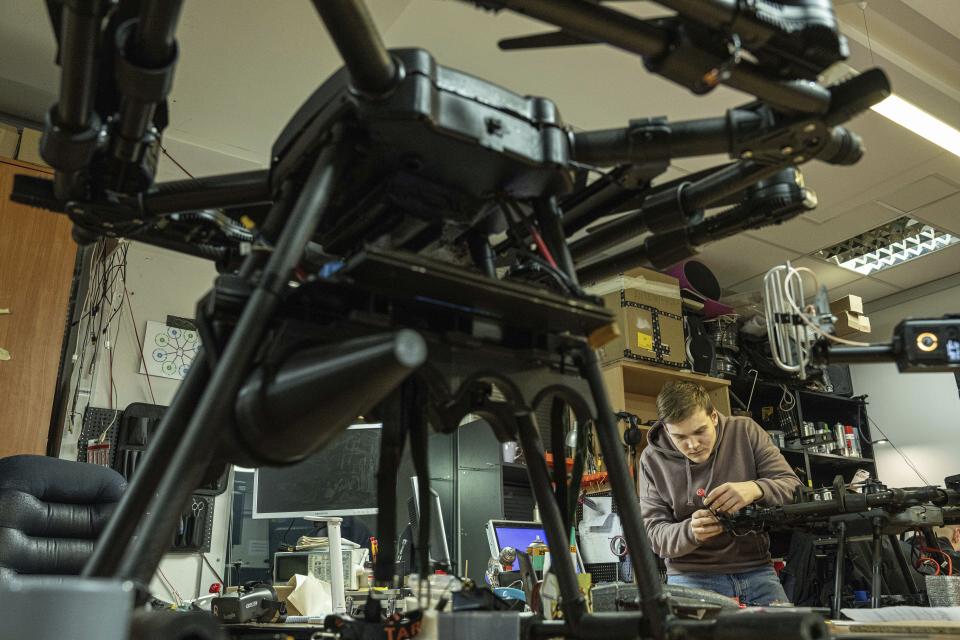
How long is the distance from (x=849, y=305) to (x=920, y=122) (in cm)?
112

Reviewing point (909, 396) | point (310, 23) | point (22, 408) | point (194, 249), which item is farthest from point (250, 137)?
point (909, 396)

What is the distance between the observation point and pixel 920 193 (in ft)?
13.3

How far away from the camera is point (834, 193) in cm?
398

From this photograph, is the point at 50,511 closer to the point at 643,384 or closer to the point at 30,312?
the point at 30,312

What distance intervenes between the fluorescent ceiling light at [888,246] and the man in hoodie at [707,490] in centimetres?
244

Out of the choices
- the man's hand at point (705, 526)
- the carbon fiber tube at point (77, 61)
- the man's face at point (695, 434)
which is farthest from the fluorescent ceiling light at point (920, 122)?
the carbon fiber tube at point (77, 61)

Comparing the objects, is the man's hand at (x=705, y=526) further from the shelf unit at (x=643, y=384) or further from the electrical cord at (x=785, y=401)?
the electrical cord at (x=785, y=401)

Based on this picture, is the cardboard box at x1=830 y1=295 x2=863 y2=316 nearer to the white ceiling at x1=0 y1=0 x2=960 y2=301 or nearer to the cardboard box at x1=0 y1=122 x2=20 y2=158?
the white ceiling at x1=0 y1=0 x2=960 y2=301

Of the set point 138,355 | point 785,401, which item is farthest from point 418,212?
point 785,401

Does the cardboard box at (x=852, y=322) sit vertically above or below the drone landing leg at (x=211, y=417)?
above

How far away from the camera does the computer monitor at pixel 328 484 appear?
9.11ft

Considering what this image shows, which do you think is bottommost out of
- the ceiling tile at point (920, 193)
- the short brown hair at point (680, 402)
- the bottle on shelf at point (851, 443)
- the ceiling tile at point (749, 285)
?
the short brown hair at point (680, 402)

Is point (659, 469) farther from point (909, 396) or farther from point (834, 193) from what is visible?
point (909, 396)

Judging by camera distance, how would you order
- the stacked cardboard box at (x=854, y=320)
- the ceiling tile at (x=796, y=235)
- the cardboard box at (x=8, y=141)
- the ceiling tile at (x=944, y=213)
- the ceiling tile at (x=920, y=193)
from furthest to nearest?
the ceiling tile at (x=796, y=235)
the ceiling tile at (x=944, y=213)
the ceiling tile at (x=920, y=193)
the stacked cardboard box at (x=854, y=320)
the cardboard box at (x=8, y=141)
